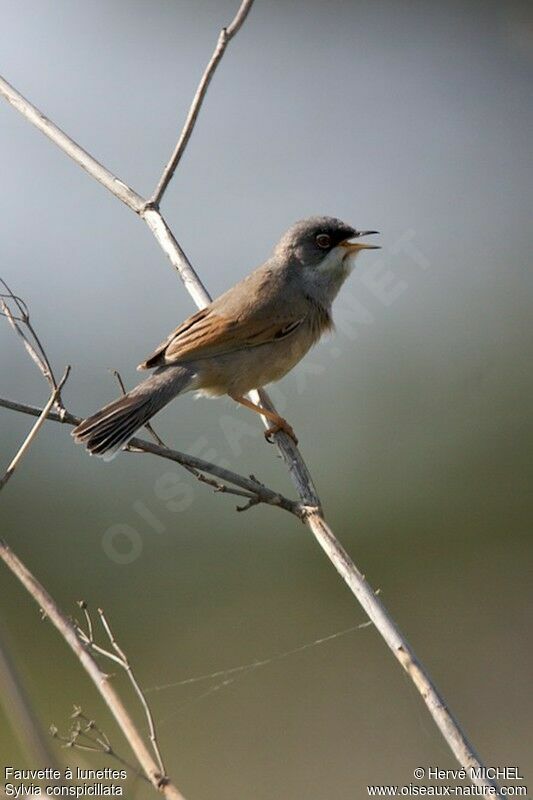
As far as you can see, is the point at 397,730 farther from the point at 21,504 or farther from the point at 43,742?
the point at 43,742

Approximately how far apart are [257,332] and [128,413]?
1.05 metres

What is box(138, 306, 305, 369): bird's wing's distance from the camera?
15.0 feet

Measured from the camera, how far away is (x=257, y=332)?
188 inches

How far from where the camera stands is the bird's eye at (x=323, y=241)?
5.20 meters

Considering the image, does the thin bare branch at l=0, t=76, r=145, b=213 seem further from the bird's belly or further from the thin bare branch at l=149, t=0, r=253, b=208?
the bird's belly

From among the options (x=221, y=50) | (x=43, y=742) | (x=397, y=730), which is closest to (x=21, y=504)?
(x=397, y=730)

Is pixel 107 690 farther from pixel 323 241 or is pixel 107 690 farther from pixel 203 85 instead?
pixel 323 241

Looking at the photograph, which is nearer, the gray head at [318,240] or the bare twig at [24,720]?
the bare twig at [24,720]

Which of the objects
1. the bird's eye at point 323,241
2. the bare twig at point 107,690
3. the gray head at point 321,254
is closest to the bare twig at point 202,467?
the bare twig at point 107,690

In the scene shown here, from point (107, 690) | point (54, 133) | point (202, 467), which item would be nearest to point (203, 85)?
point (54, 133)

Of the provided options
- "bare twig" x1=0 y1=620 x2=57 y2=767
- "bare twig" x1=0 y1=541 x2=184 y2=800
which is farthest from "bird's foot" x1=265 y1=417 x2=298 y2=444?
"bare twig" x1=0 y1=620 x2=57 y2=767

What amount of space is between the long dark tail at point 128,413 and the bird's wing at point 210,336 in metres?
0.08

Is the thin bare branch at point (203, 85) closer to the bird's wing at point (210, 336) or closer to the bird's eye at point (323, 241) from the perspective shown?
the bird's wing at point (210, 336)

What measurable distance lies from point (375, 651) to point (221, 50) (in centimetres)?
517
